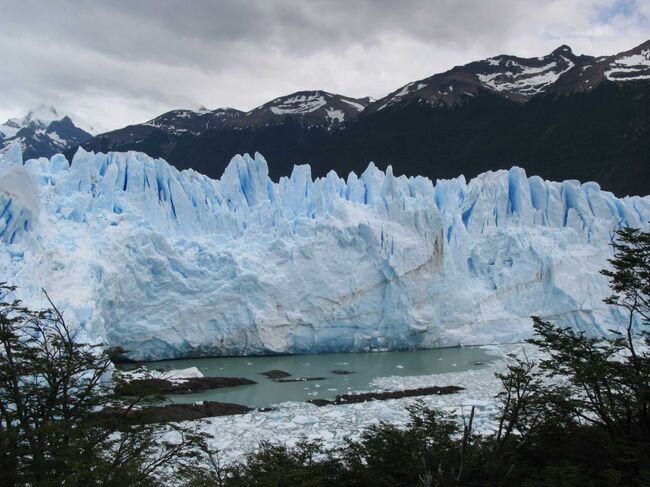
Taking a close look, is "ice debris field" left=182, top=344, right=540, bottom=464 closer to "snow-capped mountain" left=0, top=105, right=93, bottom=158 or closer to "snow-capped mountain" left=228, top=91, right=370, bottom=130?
"snow-capped mountain" left=228, top=91, right=370, bottom=130

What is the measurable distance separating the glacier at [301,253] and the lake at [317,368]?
26.5 inches

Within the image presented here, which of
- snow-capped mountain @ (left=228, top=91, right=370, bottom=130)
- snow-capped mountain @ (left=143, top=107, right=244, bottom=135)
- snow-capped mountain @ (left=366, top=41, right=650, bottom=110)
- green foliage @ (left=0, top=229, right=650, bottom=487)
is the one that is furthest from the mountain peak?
green foliage @ (left=0, top=229, right=650, bottom=487)

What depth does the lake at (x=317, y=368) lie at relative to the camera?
12.1 metres

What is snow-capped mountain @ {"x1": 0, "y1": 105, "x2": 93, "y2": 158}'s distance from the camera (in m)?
71.9

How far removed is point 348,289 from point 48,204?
9121 millimetres

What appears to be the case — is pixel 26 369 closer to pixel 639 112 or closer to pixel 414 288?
pixel 414 288

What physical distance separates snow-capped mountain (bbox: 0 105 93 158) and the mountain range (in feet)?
70.3

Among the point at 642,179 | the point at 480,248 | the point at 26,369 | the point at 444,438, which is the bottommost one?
the point at 444,438

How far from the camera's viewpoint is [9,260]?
1288 centimetres

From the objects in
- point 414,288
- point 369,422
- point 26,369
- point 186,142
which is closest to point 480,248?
point 414,288

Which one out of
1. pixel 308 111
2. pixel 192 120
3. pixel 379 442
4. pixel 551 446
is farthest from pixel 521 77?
pixel 379 442

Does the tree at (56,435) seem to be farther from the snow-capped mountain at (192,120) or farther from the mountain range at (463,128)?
the snow-capped mountain at (192,120)

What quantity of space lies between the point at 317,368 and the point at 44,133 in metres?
81.2

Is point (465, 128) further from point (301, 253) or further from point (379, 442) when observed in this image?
point (379, 442)
